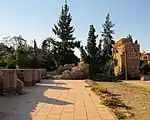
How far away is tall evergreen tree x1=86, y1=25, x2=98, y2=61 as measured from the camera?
4466 centimetres

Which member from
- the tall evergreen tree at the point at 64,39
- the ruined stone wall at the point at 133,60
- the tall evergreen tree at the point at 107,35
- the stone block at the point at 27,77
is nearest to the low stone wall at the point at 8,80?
the stone block at the point at 27,77

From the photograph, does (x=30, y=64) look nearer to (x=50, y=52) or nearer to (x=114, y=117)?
(x=50, y=52)

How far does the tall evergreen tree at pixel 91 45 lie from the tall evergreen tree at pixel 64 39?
1.82 m

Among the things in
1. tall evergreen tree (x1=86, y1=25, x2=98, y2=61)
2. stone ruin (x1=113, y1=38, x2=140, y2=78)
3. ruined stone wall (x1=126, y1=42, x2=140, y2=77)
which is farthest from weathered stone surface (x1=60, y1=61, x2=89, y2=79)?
tall evergreen tree (x1=86, y1=25, x2=98, y2=61)

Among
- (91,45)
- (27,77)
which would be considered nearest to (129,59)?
(91,45)

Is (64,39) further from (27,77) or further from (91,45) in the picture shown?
(27,77)

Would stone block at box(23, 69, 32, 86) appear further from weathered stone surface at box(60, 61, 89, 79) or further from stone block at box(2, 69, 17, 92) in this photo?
weathered stone surface at box(60, 61, 89, 79)

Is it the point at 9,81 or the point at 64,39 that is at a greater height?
the point at 64,39

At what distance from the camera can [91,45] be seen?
44750 mm

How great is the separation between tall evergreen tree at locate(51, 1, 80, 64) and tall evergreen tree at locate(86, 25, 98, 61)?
1.82 m

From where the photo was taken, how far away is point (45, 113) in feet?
24.0

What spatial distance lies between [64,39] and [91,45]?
4.32 m

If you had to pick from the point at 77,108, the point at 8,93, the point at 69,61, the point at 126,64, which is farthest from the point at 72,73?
the point at 77,108

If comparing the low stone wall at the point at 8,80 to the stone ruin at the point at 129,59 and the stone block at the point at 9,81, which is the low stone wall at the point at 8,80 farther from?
the stone ruin at the point at 129,59
